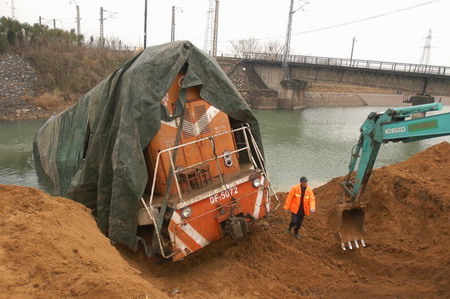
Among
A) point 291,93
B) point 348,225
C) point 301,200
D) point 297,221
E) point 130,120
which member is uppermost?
point 130,120

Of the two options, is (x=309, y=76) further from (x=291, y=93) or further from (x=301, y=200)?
(x=301, y=200)

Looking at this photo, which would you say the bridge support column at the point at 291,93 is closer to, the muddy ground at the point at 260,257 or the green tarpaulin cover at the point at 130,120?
the muddy ground at the point at 260,257

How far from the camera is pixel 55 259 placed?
10.3 feet

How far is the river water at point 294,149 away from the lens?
1362cm

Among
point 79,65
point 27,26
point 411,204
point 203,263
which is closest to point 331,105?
point 79,65

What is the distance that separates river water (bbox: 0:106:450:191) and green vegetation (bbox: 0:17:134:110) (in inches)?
209

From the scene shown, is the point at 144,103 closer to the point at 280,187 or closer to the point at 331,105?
the point at 280,187

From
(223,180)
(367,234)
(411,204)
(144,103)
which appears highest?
(144,103)

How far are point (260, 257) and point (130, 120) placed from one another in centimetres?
304

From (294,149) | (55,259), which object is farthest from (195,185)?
(294,149)

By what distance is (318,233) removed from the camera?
7102 mm

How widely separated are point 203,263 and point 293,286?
1489 mm

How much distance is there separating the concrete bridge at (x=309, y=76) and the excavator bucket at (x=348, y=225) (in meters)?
25.7

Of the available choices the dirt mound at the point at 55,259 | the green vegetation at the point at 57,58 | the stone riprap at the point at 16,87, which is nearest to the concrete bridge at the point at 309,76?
the green vegetation at the point at 57,58
